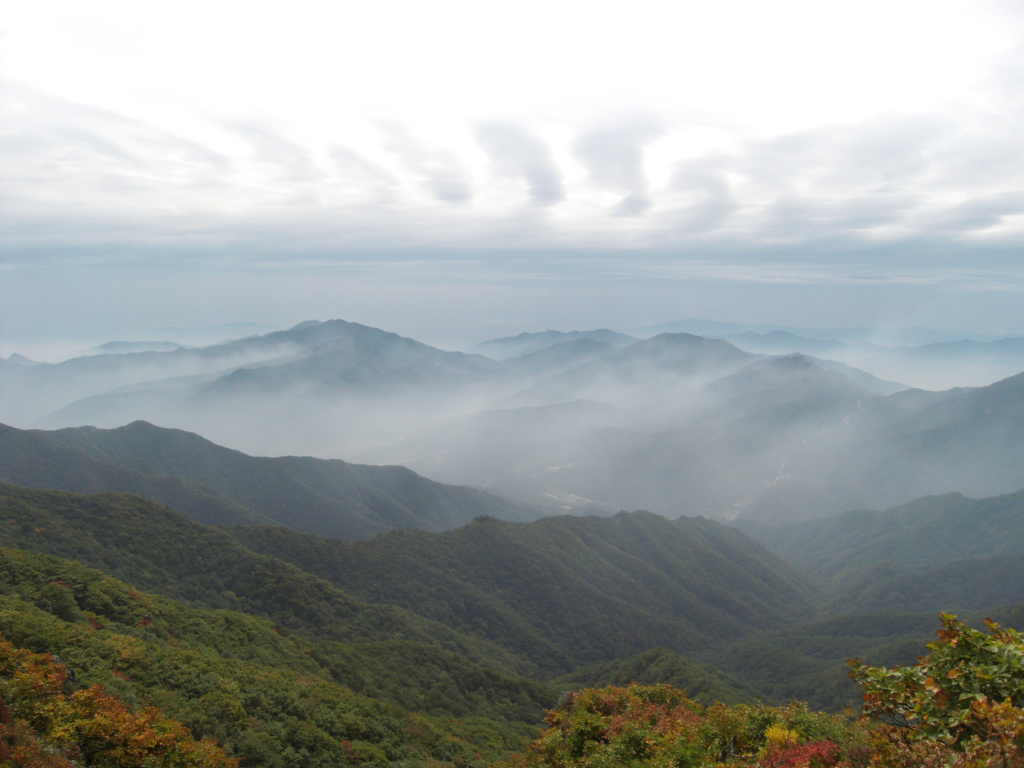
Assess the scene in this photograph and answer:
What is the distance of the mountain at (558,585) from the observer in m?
113

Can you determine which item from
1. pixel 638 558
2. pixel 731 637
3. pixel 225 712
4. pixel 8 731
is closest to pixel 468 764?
pixel 225 712

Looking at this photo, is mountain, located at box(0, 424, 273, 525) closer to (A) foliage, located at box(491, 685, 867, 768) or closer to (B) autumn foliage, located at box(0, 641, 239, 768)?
(B) autumn foliage, located at box(0, 641, 239, 768)

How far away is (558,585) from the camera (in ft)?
469

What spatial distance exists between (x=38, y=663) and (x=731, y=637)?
557 ft

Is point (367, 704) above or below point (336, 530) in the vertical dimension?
above

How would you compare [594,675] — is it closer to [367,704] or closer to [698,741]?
[367,704]

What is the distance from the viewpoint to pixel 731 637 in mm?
154125

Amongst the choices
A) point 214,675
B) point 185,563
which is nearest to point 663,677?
point 214,675

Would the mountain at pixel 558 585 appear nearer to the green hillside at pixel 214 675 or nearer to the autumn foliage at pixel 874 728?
the green hillside at pixel 214 675

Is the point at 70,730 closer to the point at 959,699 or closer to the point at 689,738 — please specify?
the point at 689,738

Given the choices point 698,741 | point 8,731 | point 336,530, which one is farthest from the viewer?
point 336,530

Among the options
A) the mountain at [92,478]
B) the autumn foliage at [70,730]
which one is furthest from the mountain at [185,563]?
the mountain at [92,478]

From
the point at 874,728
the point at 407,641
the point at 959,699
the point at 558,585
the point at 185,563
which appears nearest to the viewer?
the point at 959,699

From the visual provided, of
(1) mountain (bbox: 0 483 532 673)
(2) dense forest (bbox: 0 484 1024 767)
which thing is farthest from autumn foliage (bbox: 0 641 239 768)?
(1) mountain (bbox: 0 483 532 673)
